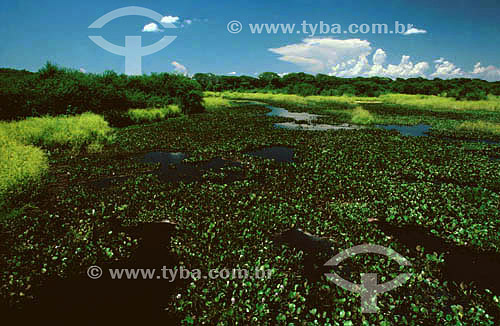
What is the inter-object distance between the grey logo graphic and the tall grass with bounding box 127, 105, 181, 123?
77.1 feet

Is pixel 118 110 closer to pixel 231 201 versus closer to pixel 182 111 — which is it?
pixel 182 111

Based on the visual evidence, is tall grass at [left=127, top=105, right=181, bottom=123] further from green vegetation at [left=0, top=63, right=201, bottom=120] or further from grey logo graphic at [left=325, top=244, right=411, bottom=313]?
grey logo graphic at [left=325, top=244, right=411, bottom=313]

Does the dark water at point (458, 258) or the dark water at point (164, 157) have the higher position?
the dark water at point (164, 157)

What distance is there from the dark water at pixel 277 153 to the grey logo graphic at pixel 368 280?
823cm

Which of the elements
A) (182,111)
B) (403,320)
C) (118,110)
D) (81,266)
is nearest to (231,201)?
(81,266)

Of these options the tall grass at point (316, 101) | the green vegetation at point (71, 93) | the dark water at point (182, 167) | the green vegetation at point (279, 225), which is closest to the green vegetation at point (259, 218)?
the green vegetation at point (279, 225)

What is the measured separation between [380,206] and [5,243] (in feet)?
35.5

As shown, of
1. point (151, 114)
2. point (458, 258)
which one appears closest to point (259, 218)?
point (458, 258)

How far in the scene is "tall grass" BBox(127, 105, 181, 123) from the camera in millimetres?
24747

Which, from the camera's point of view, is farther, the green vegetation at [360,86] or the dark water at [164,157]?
the green vegetation at [360,86]

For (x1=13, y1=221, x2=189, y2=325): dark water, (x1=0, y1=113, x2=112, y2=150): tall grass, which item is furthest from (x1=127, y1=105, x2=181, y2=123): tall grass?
(x1=13, y1=221, x2=189, y2=325): dark water

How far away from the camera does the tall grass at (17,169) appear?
26.5 feet

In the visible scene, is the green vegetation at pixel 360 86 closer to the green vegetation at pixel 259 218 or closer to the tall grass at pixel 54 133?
the green vegetation at pixel 259 218

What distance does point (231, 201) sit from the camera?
9.04m
